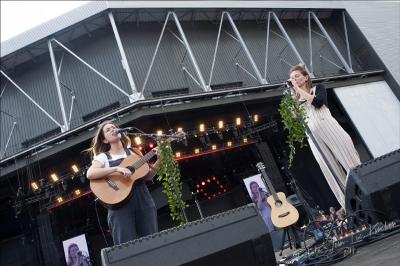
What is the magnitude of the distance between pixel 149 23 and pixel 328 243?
1030 centimetres

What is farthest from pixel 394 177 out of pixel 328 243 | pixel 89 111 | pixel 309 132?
pixel 89 111

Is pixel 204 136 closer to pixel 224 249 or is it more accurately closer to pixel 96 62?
pixel 96 62

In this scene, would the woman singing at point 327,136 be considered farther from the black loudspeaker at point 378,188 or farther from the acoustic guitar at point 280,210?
the acoustic guitar at point 280,210

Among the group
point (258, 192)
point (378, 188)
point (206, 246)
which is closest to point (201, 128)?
point (258, 192)

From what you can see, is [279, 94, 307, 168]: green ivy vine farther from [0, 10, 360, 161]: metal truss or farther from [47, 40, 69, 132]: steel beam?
[47, 40, 69, 132]: steel beam

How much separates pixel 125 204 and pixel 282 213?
5.54 metres

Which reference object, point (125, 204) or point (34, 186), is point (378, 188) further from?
point (34, 186)

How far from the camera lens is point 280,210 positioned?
8211 millimetres

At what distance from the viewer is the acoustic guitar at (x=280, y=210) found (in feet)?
26.0

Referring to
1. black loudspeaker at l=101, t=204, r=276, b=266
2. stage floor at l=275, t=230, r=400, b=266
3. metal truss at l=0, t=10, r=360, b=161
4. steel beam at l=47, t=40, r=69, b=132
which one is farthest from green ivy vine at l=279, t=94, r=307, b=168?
steel beam at l=47, t=40, r=69, b=132

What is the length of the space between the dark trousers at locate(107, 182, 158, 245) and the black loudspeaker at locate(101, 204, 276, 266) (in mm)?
841

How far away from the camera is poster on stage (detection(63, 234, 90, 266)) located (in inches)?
397

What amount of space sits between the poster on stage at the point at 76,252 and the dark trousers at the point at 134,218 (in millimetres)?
7667

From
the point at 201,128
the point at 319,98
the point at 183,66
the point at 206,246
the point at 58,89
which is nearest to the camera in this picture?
the point at 206,246
